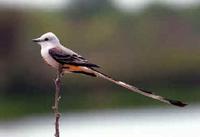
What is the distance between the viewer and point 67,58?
300 centimetres

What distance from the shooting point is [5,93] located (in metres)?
16.3

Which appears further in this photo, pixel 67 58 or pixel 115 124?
pixel 115 124

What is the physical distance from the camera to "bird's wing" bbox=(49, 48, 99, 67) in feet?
9.74

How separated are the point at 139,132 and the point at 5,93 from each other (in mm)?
5661

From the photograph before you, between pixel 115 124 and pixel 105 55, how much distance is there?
14.2 ft

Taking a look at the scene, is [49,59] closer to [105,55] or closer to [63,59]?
[63,59]

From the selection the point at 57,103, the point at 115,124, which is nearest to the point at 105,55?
the point at 115,124

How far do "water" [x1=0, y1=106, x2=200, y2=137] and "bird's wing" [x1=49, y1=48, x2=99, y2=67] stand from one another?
693 centimetres

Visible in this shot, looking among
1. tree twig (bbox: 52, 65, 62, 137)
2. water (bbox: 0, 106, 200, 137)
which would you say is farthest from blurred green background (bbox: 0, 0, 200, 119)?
tree twig (bbox: 52, 65, 62, 137)

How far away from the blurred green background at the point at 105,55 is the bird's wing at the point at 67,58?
10.4 m

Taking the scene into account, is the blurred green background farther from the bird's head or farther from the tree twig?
the tree twig

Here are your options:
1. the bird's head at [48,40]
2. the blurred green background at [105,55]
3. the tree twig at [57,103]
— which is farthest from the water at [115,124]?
the tree twig at [57,103]

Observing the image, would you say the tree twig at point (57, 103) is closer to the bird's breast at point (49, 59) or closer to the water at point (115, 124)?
the bird's breast at point (49, 59)

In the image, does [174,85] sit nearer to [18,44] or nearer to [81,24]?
[18,44]
